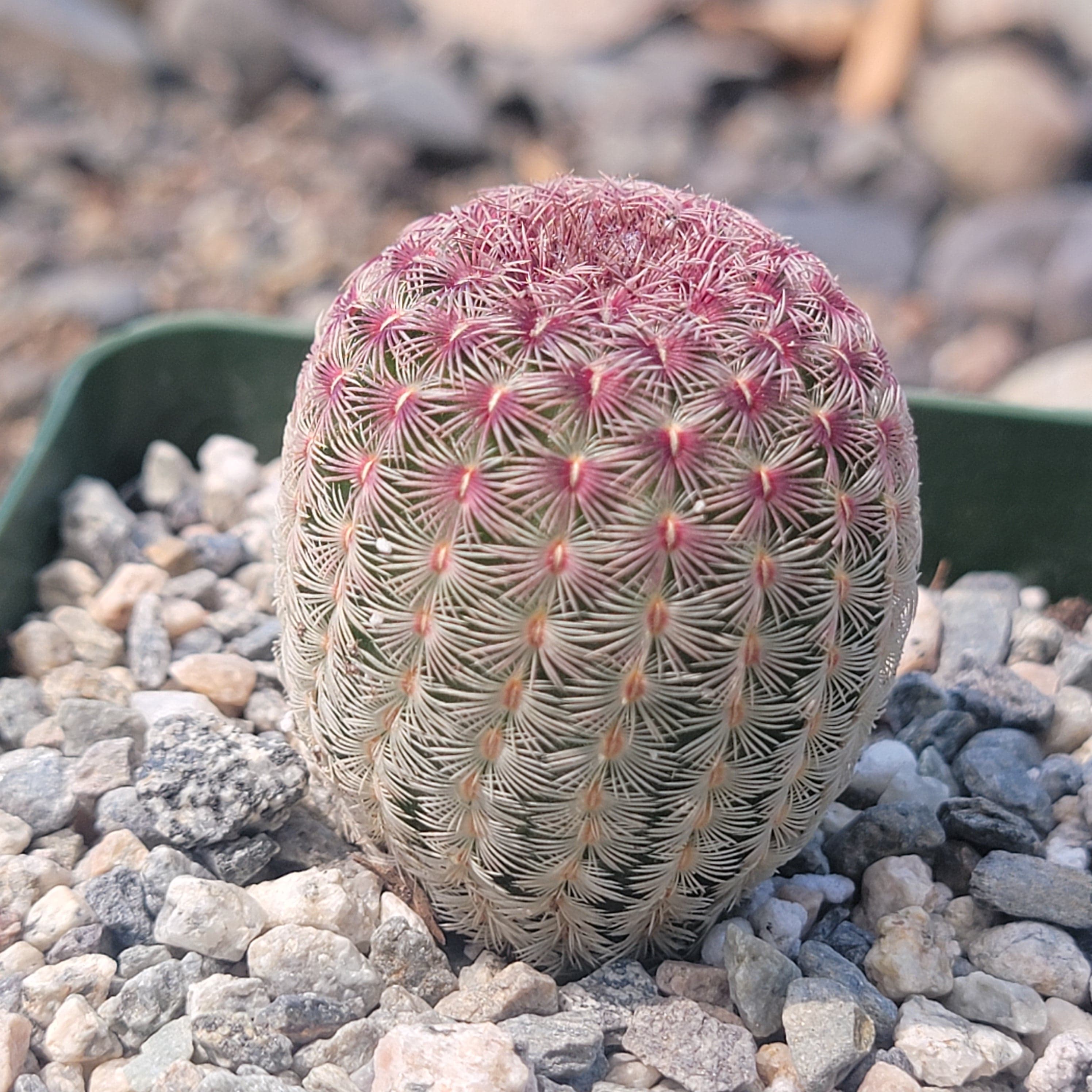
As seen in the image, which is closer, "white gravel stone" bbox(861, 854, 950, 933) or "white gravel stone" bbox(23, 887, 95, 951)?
"white gravel stone" bbox(23, 887, 95, 951)

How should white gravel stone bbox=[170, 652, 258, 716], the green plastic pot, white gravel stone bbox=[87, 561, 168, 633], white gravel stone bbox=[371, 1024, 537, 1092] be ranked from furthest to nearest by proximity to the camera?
1. the green plastic pot
2. white gravel stone bbox=[87, 561, 168, 633]
3. white gravel stone bbox=[170, 652, 258, 716]
4. white gravel stone bbox=[371, 1024, 537, 1092]

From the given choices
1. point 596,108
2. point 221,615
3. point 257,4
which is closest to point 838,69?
point 596,108

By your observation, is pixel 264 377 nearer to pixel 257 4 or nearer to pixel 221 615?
pixel 221 615

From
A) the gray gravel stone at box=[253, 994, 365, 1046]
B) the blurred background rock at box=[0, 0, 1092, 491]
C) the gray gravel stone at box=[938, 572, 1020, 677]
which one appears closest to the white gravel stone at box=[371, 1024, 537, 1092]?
the gray gravel stone at box=[253, 994, 365, 1046]

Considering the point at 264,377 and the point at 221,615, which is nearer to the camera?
the point at 221,615

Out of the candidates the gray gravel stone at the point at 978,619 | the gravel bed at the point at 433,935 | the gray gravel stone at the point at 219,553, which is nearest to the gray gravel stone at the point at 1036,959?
the gravel bed at the point at 433,935

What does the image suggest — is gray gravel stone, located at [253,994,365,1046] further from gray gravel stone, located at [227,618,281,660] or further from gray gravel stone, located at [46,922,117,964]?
gray gravel stone, located at [227,618,281,660]

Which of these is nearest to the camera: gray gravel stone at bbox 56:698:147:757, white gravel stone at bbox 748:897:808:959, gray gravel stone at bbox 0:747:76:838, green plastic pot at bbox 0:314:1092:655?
white gravel stone at bbox 748:897:808:959

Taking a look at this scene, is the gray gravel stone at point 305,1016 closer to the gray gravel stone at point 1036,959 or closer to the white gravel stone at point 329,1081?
the white gravel stone at point 329,1081
